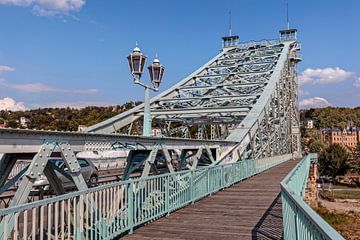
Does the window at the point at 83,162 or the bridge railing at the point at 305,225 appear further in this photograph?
the window at the point at 83,162

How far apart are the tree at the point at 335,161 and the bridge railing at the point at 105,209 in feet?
207

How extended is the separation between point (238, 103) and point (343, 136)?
117163 millimetres

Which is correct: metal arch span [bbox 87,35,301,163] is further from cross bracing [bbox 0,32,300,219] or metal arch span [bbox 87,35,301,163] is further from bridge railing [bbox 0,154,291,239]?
bridge railing [bbox 0,154,291,239]

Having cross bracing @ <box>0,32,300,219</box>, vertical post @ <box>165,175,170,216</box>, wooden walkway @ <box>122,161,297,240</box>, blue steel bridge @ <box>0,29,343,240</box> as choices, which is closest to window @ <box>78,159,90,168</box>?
cross bracing @ <box>0,32,300,219</box>

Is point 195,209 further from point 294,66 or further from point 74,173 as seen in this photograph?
point 294,66

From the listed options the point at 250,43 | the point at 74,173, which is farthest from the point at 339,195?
the point at 74,173

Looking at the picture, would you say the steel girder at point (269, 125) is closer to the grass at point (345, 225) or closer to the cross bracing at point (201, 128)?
the cross bracing at point (201, 128)

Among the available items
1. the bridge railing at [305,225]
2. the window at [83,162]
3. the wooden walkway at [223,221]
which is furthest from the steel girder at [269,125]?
the bridge railing at [305,225]

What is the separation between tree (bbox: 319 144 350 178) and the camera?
66.9 meters

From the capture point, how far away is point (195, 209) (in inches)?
336

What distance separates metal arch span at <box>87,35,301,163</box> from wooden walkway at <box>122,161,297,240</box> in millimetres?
4840

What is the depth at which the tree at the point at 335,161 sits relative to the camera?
220ft

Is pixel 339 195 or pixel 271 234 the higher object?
pixel 271 234

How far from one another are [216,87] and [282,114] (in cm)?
804
